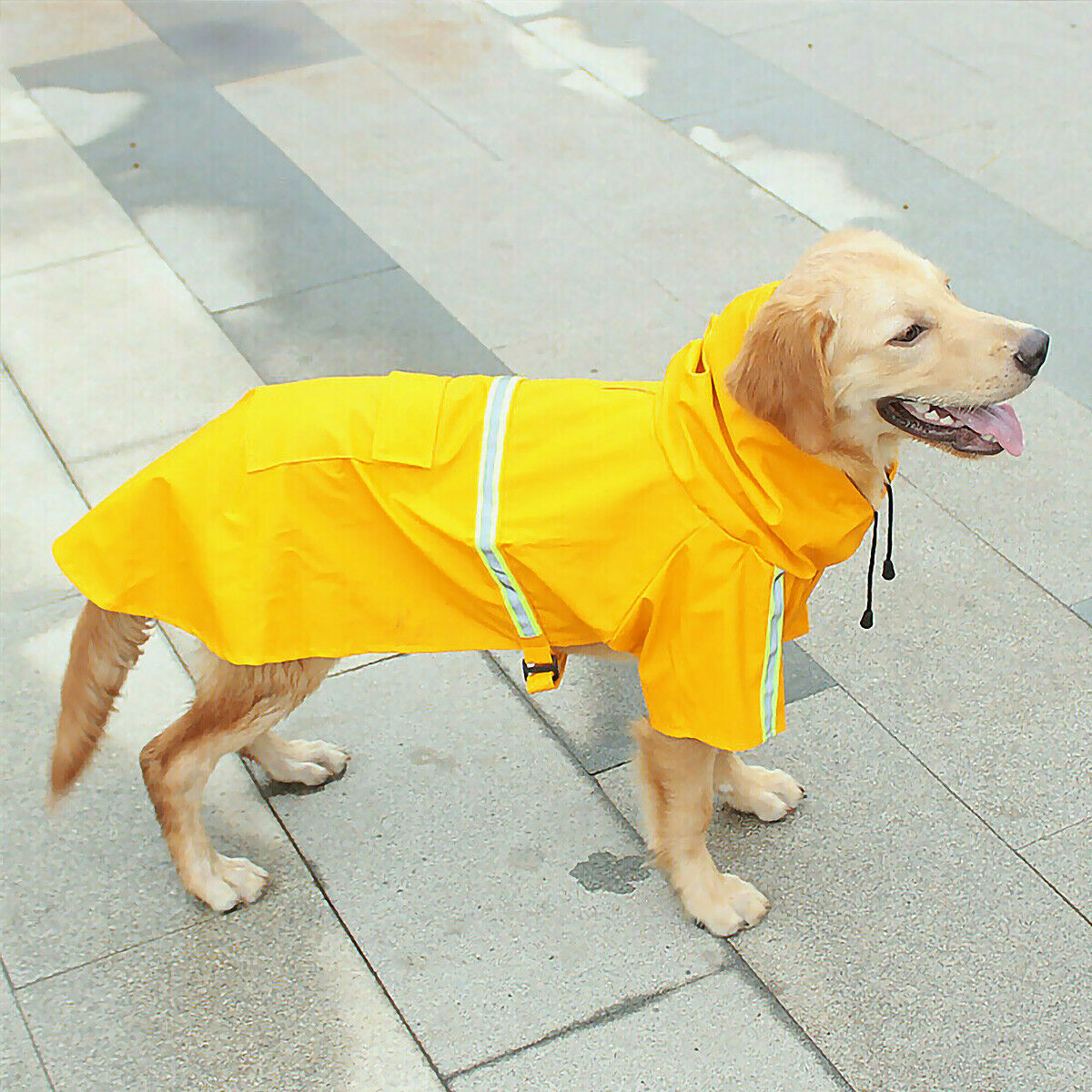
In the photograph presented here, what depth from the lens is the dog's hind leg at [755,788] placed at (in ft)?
13.0

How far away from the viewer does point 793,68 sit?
26.9ft

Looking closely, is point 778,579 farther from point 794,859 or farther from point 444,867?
point 444,867

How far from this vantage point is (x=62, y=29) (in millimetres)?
8914

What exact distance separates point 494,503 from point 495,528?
0.06m

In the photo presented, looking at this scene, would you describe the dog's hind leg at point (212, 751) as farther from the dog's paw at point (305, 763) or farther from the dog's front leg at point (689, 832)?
the dog's front leg at point (689, 832)

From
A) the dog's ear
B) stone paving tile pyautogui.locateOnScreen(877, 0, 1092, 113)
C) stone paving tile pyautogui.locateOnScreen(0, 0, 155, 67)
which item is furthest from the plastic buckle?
stone paving tile pyautogui.locateOnScreen(0, 0, 155, 67)

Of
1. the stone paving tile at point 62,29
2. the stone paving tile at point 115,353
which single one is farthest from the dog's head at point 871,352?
the stone paving tile at point 62,29

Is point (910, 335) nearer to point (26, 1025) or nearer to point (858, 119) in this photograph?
point (26, 1025)

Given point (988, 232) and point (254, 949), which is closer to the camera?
point (254, 949)

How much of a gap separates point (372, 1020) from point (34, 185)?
5.30 metres

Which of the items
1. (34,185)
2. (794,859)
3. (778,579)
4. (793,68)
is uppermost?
(778,579)

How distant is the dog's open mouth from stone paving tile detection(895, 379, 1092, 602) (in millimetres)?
1745

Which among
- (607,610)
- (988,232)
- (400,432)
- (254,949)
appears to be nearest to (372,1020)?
(254,949)

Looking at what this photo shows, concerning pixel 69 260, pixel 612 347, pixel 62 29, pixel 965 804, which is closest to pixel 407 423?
pixel 965 804
